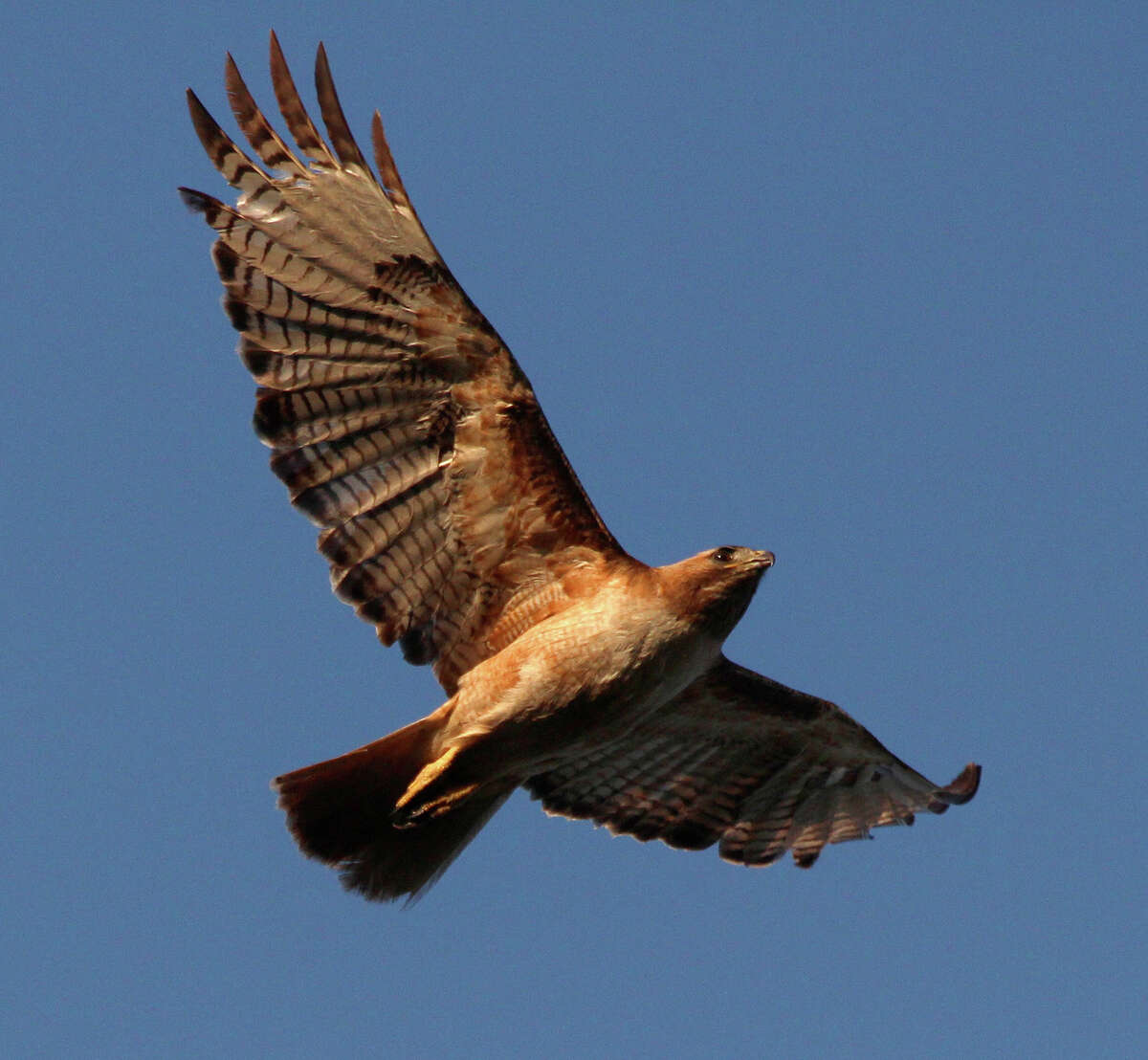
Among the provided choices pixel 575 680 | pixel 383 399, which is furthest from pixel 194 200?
pixel 575 680

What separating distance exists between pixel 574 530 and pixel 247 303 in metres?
2.07

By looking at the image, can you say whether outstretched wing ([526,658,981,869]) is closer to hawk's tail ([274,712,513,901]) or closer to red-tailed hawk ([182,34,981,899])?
red-tailed hawk ([182,34,981,899])

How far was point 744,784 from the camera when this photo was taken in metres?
12.4

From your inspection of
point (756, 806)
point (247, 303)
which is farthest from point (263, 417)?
point (756, 806)

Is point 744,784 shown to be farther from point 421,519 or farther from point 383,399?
point 383,399

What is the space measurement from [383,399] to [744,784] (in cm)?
330

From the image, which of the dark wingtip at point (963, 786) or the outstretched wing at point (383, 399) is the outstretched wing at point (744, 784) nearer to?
the dark wingtip at point (963, 786)

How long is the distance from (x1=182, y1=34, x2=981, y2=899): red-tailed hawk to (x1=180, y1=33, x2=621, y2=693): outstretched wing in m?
0.01

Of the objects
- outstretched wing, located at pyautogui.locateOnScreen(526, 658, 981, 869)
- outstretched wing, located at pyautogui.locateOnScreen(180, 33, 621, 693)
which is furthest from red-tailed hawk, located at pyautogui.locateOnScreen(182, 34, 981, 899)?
outstretched wing, located at pyautogui.locateOnScreen(526, 658, 981, 869)

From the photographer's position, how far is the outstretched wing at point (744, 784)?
1215 cm

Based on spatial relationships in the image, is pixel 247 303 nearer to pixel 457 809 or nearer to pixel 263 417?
pixel 263 417

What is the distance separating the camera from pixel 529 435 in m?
10.9

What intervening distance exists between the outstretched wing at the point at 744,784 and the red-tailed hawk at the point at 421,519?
1.00 metres

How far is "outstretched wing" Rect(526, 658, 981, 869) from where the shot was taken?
12.1m
